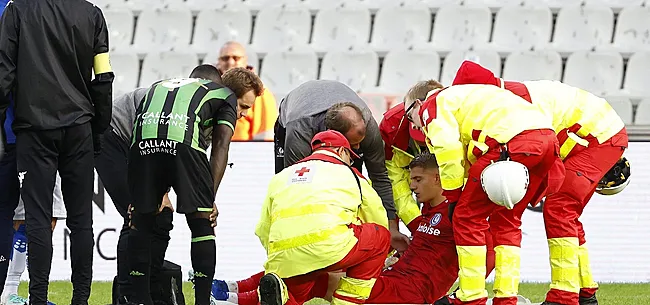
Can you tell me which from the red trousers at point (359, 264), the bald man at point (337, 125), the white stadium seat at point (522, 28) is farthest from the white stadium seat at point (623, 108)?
the red trousers at point (359, 264)

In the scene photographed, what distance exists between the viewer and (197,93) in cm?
603

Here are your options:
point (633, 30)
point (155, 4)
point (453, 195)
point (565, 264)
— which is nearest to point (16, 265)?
point (453, 195)

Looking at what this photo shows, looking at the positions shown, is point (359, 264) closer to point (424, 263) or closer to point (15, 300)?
point (424, 263)

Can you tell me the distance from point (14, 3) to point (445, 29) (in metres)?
7.17

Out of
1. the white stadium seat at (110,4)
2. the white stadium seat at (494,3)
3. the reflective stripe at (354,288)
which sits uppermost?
the white stadium seat at (494,3)

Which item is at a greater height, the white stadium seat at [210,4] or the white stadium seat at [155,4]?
the white stadium seat at [210,4]

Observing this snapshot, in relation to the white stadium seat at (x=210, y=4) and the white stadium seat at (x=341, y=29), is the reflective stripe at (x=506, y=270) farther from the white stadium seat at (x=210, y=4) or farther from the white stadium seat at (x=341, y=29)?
the white stadium seat at (x=210, y=4)

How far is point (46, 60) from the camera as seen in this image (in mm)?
5762

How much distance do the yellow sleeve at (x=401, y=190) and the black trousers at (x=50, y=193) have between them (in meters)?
1.92

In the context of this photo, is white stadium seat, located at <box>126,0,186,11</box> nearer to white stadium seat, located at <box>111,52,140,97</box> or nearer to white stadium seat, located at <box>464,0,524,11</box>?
white stadium seat, located at <box>111,52,140,97</box>

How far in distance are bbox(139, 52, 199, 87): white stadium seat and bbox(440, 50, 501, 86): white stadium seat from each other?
9.92 ft

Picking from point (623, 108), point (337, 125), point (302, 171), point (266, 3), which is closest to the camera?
point (302, 171)

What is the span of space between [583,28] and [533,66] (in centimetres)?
81

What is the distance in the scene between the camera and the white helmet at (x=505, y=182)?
5316 millimetres
